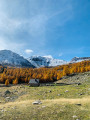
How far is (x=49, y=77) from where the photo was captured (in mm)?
105250

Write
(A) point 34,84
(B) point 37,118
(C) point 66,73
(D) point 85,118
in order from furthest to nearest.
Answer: (C) point 66,73 < (A) point 34,84 < (B) point 37,118 < (D) point 85,118

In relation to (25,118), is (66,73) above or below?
above

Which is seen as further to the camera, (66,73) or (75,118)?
(66,73)

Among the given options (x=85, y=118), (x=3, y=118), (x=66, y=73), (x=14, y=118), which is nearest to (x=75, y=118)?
(x=85, y=118)

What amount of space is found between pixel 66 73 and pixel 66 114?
8739 centimetres

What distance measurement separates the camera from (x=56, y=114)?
14.5 metres

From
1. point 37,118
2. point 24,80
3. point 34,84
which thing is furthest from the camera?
point 24,80

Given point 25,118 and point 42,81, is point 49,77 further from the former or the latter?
point 25,118

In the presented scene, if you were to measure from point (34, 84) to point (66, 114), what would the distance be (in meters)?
58.6

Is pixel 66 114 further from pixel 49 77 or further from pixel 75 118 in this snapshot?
pixel 49 77

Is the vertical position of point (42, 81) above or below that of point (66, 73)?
below

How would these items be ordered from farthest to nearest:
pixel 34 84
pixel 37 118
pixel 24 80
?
1. pixel 24 80
2. pixel 34 84
3. pixel 37 118

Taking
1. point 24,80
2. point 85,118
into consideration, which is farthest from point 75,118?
point 24,80

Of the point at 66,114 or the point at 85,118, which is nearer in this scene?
the point at 85,118
